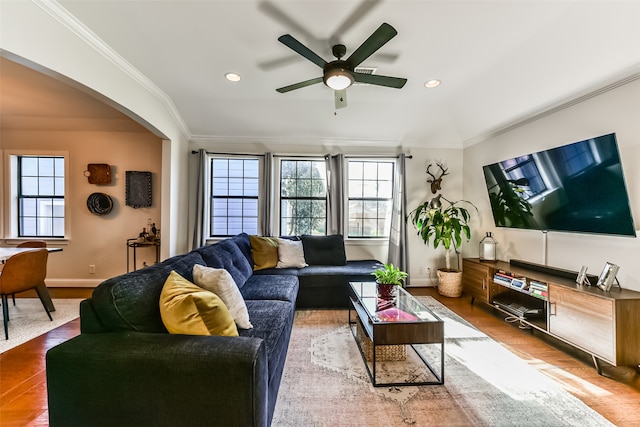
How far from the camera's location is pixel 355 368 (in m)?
2.09

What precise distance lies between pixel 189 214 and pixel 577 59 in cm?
517

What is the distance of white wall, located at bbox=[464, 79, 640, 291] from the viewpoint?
7.29ft

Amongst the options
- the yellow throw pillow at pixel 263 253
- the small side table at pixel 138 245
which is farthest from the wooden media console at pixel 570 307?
the small side table at pixel 138 245

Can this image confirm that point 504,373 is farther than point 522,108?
No

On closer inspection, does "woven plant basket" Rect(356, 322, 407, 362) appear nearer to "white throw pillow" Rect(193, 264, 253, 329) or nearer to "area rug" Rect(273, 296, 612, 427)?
"area rug" Rect(273, 296, 612, 427)

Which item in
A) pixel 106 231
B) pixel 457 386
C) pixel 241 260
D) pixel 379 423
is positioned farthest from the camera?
pixel 106 231

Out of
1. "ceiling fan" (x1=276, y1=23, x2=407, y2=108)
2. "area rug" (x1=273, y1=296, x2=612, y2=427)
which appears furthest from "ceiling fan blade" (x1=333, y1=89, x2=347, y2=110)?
"area rug" (x1=273, y1=296, x2=612, y2=427)

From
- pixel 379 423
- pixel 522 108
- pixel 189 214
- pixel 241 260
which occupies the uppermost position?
pixel 522 108

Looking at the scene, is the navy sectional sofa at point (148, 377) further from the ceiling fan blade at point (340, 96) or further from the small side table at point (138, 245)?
the small side table at point (138, 245)

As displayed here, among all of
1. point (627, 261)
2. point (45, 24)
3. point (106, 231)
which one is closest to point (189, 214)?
point (106, 231)

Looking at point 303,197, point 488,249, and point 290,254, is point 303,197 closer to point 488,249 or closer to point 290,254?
point 290,254

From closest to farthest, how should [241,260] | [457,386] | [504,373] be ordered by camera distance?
[457,386]
[504,373]
[241,260]

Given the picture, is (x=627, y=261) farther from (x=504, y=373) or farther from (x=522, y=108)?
(x=522, y=108)

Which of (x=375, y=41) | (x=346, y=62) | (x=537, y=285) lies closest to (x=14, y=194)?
(x=346, y=62)
